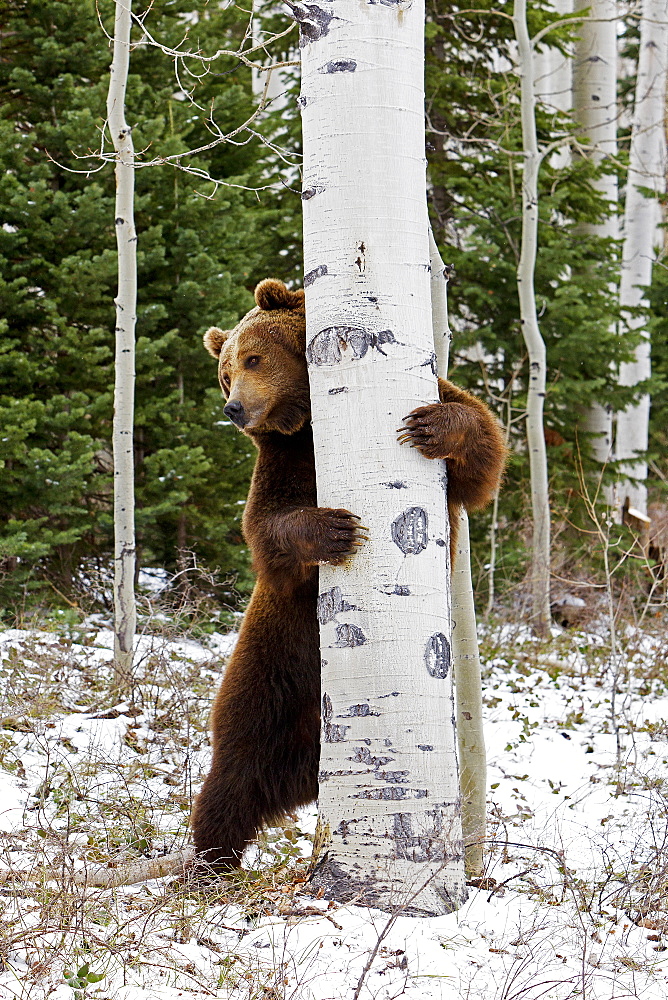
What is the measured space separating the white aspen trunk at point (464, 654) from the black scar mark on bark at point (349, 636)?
59.2 inches

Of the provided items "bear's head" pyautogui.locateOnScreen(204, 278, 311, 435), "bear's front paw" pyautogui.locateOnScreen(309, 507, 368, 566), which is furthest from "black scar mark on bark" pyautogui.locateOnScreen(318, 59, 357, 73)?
"bear's front paw" pyautogui.locateOnScreen(309, 507, 368, 566)

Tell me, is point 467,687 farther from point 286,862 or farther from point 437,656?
point 437,656

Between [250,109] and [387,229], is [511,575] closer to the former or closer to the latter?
[250,109]

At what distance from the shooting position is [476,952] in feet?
7.34

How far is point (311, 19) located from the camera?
8.39ft

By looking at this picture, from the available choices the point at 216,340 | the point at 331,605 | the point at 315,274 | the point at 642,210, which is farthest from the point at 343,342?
the point at 642,210

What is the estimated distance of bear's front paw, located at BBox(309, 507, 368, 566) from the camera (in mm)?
2494

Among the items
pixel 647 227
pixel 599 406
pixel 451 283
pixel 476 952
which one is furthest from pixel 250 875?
pixel 647 227

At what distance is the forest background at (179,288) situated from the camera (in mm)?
7715

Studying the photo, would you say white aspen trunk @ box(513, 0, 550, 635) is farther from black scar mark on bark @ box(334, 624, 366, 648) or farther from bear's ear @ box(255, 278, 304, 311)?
black scar mark on bark @ box(334, 624, 366, 648)

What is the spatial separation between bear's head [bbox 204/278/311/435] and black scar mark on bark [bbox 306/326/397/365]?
655 mm

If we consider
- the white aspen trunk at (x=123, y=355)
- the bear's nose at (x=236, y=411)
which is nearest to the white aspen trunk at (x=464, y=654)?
the bear's nose at (x=236, y=411)

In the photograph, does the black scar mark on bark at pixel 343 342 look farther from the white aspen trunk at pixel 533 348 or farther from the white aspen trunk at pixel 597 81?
the white aspen trunk at pixel 597 81

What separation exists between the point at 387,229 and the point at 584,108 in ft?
40.0
